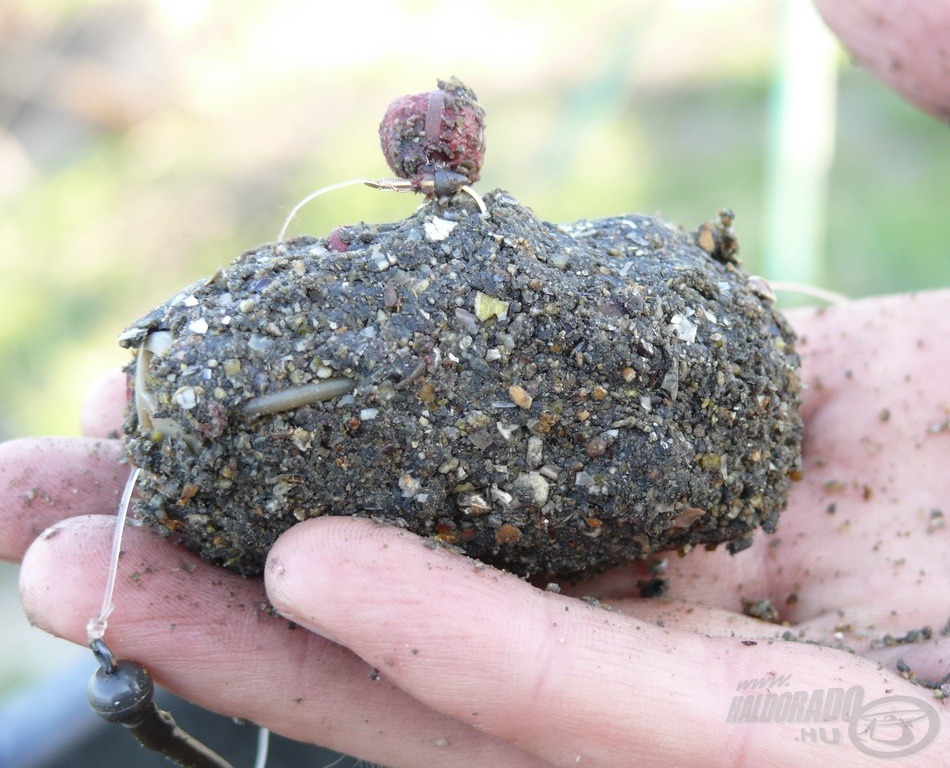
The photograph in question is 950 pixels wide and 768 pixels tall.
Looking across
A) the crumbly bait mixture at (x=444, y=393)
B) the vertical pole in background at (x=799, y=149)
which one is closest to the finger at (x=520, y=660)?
the crumbly bait mixture at (x=444, y=393)

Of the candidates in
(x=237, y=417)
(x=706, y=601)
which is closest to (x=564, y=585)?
(x=706, y=601)

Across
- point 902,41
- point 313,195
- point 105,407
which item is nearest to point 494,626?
point 313,195

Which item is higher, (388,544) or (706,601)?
(388,544)

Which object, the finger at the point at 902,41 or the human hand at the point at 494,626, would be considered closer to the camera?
the human hand at the point at 494,626

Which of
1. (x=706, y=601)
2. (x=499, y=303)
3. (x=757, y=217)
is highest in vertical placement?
(x=757, y=217)

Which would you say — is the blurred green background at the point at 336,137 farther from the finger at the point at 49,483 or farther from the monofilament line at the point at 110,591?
the monofilament line at the point at 110,591

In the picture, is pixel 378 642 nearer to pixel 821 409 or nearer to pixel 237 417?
pixel 237 417

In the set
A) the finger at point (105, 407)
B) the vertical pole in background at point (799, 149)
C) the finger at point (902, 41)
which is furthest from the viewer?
the vertical pole in background at point (799, 149)
